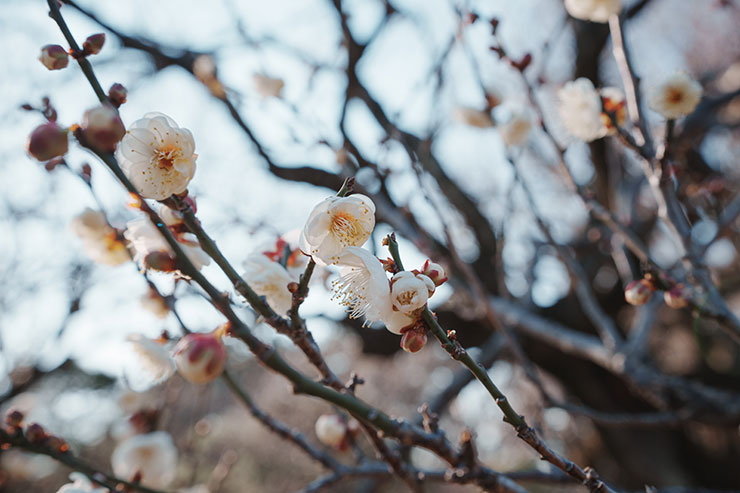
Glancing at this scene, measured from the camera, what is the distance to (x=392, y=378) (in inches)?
457

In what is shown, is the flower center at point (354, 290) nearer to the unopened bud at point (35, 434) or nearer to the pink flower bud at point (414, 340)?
the pink flower bud at point (414, 340)

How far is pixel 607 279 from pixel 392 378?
7.69 metres

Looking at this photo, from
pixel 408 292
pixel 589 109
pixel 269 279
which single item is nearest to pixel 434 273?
pixel 408 292

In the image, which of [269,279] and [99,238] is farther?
[99,238]

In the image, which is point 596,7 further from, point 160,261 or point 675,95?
point 160,261

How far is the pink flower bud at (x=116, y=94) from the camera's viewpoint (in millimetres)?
784

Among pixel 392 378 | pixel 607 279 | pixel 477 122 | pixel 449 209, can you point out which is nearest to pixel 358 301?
pixel 477 122

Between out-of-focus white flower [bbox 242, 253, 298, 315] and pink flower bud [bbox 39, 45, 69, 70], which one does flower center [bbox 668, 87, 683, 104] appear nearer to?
out-of-focus white flower [bbox 242, 253, 298, 315]

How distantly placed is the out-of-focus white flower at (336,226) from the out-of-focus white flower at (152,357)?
2.12 feet

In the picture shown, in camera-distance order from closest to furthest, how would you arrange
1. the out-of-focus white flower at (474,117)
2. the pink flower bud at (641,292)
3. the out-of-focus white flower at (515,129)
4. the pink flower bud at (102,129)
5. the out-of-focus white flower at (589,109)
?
the pink flower bud at (102,129)
the pink flower bud at (641,292)
the out-of-focus white flower at (589,109)
the out-of-focus white flower at (515,129)
the out-of-focus white flower at (474,117)

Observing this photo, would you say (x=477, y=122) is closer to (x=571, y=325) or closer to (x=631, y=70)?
(x=631, y=70)

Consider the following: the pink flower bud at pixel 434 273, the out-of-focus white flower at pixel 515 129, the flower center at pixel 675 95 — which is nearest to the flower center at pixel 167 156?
the pink flower bud at pixel 434 273

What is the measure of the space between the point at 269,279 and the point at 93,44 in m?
0.49

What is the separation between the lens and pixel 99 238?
1.14 metres
